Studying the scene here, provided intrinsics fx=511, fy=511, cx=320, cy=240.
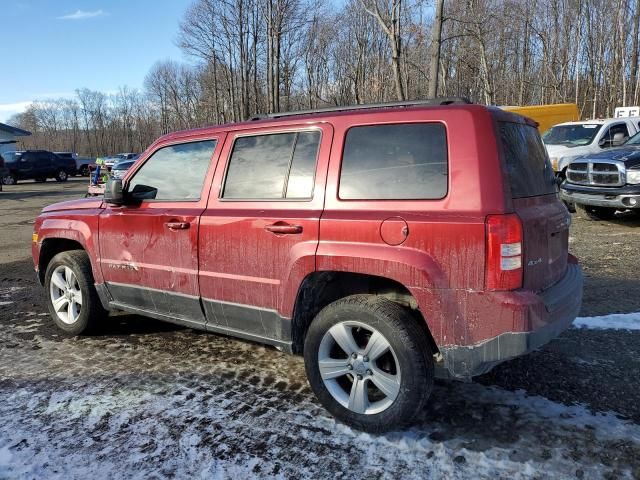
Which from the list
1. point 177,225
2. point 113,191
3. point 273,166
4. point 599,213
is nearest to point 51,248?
point 113,191

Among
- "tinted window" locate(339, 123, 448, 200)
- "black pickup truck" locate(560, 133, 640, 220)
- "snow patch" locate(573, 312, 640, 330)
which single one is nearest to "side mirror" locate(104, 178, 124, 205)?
"tinted window" locate(339, 123, 448, 200)

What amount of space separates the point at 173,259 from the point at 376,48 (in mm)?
44603

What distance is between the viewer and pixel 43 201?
62.4 ft

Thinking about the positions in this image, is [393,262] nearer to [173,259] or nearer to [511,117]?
[511,117]

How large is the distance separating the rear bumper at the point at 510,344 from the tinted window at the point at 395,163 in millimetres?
793

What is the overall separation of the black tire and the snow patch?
4360 millimetres

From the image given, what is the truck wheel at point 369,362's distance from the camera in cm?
286

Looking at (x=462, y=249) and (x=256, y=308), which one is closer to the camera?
(x=462, y=249)

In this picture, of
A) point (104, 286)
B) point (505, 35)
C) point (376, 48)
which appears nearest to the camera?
point (104, 286)

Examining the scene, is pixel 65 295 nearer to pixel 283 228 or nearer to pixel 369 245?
pixel 283 228

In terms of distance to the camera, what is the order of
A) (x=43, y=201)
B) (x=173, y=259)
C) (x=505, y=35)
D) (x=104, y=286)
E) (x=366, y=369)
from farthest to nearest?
(x=505, y=35) < (x=43, y=201) < (x=104, y=286) < (x=173, y=259) < (x=366, y=369)

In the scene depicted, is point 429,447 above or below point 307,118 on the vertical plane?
below

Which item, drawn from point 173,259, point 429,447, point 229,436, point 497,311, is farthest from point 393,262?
point 173,259

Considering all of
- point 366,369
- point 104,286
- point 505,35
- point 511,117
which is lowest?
point 366,369
